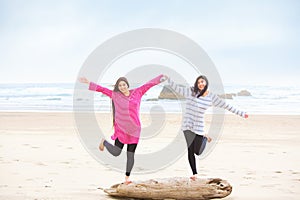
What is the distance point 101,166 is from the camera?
29.2 feet

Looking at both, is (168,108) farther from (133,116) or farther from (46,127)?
(133,116)

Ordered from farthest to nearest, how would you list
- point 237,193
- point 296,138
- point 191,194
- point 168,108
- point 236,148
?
point 168,108
point 296,138
point 236,148
point 237,193
point 191,194

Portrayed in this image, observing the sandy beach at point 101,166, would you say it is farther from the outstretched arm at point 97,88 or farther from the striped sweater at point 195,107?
the outstretched arm at point 97,88

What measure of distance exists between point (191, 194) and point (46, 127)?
34.9 ft

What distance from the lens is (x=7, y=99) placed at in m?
32.6

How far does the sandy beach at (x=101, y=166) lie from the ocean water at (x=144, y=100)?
27.7ft

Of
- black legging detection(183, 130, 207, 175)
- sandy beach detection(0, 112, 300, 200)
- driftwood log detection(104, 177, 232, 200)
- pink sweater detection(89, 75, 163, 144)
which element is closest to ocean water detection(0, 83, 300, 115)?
sandy beach detection(0, 112, 300, 200)

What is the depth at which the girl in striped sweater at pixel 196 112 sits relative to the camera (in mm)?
6320


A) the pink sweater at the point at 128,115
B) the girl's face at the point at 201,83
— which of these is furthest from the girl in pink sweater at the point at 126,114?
the girl's face at the point at 201,83

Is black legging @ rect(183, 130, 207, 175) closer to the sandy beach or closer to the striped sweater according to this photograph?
the striped sweater

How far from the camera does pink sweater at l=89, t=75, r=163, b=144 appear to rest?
6.35 metres

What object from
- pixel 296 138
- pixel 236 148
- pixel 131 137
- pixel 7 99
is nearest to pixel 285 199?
pixel 131 137

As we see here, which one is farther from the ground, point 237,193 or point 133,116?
point 133,116

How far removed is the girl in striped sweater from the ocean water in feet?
48.7
